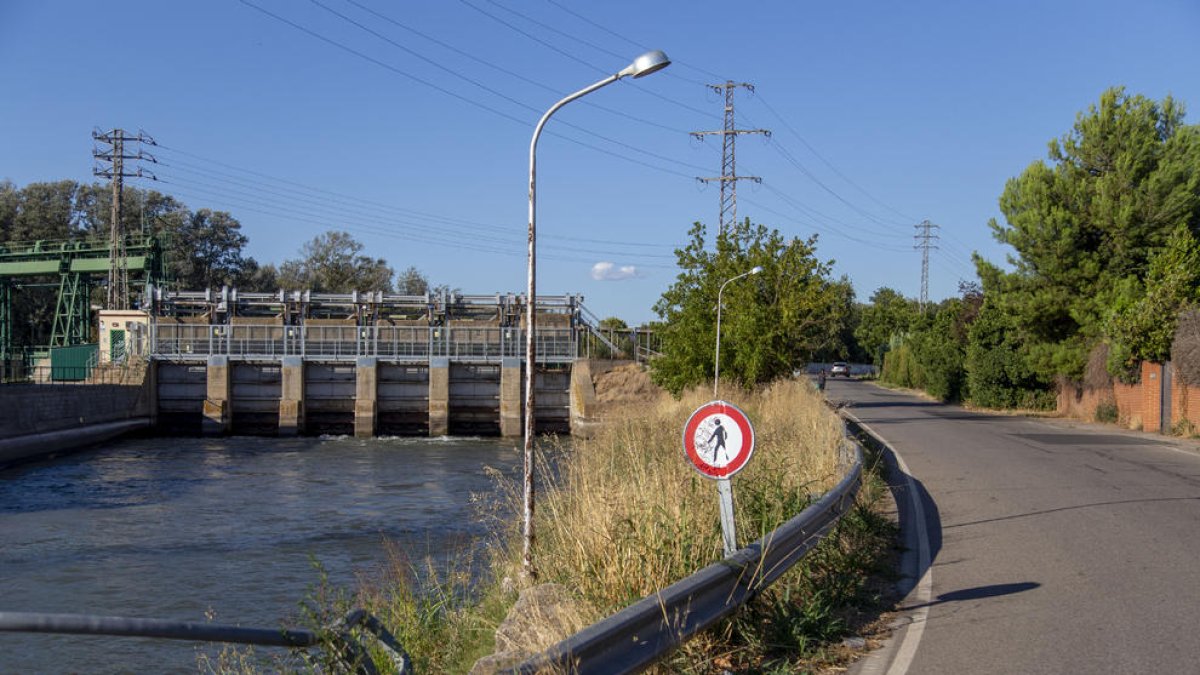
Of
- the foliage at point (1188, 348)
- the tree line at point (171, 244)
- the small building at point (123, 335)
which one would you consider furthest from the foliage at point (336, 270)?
the foliage at point (1188, 348)

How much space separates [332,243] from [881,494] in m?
83.6

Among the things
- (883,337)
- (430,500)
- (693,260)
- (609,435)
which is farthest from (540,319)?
(883,337)

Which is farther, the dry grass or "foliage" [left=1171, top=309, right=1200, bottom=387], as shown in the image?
"foliage" [left=1171, top=309, right=1200, bottom=387]

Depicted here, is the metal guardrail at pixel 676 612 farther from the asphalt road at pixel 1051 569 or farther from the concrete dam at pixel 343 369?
the concrete dam at pixel 343 369

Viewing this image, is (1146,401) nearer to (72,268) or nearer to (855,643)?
(855,643)

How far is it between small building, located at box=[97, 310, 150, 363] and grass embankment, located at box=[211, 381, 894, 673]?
40.4 meters

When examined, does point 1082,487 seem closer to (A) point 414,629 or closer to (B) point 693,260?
(A) point 414,629

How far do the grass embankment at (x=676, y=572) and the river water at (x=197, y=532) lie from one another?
178cm

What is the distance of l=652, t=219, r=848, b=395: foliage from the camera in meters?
33.2

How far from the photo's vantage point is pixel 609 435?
18156 mm

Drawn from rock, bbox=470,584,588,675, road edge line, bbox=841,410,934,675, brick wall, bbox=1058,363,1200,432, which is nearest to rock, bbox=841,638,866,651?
road edge line, bbox=841,410,934,675

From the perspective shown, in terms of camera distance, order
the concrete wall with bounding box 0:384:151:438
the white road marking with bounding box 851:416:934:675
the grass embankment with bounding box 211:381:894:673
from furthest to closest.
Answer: the concrete wall with bounding box 0:384:151:438 < the grass embankment with bounding box 211:381:894:673 < the white road marking with bounding box 851:416:934:675

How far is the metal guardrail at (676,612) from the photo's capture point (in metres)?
4.56

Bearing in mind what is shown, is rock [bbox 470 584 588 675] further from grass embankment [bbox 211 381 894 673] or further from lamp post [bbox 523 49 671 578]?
lamp post [bbox 523 49 671 578]
